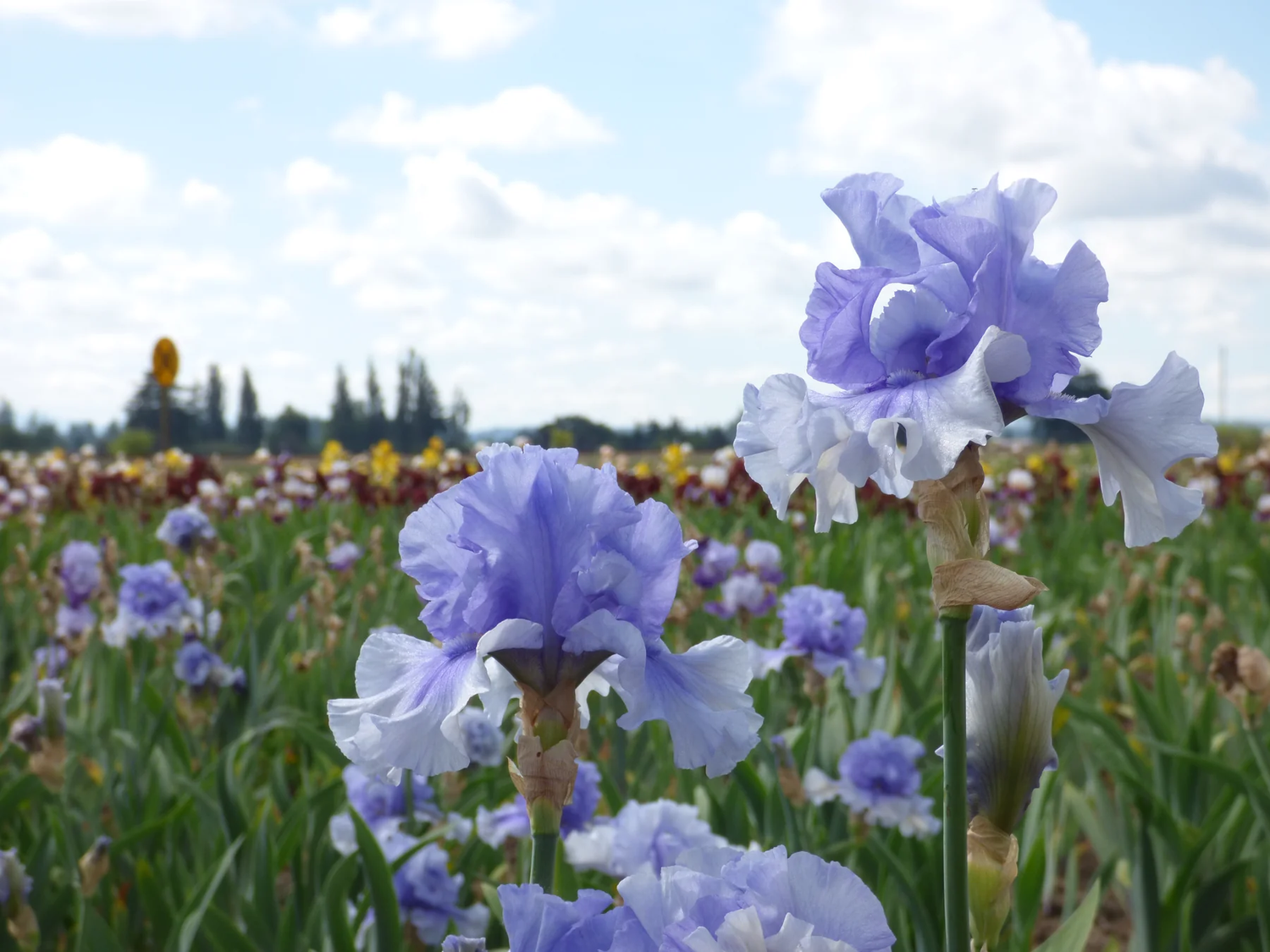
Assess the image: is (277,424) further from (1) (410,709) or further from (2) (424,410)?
(1) (410,709)

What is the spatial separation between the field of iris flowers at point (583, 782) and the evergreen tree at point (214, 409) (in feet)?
228

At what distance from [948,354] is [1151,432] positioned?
17 centimetres

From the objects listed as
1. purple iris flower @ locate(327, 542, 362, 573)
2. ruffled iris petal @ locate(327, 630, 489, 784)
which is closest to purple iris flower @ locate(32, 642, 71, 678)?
purple iris flower @ locate(327, 542, 362, 573)

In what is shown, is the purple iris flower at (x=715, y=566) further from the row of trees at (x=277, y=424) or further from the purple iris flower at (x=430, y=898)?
the row of trees at (x=277, y=424)

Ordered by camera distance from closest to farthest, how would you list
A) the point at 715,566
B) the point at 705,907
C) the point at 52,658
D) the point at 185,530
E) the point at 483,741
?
the point at 705,907, the point at 483,741, the point at 52,658, the point at 185,530, the point at 715,566

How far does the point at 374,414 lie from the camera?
6200 centimetres

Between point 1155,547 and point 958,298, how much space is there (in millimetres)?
6470

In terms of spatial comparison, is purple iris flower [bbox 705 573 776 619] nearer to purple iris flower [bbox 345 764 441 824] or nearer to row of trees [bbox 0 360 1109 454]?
purple iris flower [bbox 345 764 441 824]

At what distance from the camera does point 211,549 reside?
13.4 ft

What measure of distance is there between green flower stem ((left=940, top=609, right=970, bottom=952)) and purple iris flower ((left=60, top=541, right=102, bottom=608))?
3.77m

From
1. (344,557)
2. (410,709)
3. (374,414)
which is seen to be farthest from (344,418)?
(410,709)

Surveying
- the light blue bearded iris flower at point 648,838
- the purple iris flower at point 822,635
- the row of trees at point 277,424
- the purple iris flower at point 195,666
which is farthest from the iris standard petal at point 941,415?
the row of trees at point 277,424

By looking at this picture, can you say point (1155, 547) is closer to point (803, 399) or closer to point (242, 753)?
point (242, 753)

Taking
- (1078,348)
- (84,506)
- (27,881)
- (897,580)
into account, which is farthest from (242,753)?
(84,506)
